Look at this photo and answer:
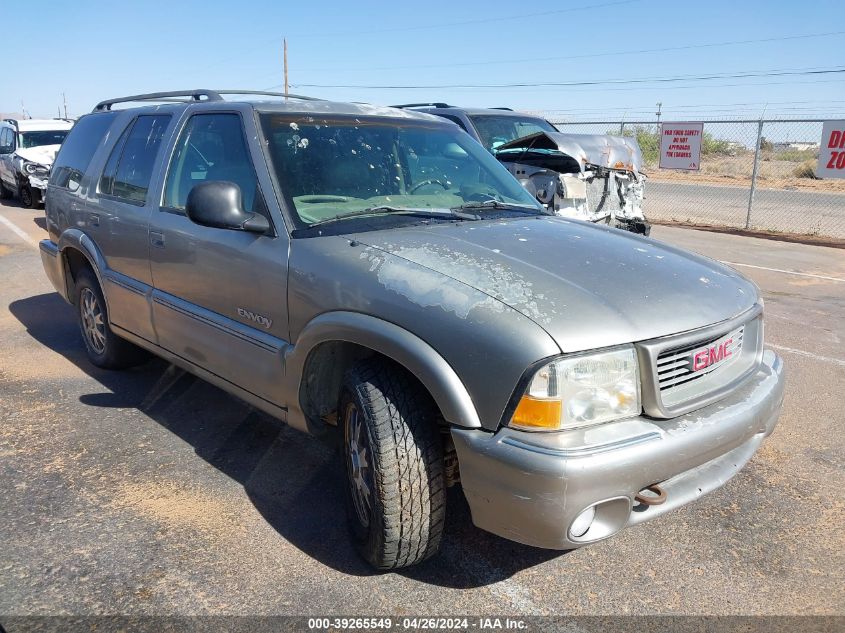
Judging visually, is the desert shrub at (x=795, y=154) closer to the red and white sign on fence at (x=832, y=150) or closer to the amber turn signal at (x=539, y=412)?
the red and white sign on fence at (x=832, y=150)

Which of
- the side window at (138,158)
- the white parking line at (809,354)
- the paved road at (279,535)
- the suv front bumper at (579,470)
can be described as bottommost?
the white parking line at (809,354)

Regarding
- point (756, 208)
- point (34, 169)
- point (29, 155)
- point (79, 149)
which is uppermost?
point (79, 149)

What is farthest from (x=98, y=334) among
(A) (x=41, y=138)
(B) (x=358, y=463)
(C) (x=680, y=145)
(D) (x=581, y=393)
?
(A) (x=41, y=138)

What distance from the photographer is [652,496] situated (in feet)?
8.44

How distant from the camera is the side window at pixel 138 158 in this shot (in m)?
4.21

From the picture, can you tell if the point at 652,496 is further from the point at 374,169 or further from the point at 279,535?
the point at 374,169

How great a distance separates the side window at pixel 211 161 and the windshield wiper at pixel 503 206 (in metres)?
1.04

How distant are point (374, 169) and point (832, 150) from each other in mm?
11758

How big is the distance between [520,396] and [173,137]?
2766mm

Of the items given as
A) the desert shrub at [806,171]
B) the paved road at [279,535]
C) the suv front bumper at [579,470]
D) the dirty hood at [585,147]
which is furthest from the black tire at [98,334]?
the desert shrub at [806,171]

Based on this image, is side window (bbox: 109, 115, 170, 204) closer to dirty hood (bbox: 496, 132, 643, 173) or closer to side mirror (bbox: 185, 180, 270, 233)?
side mirror (bbox: 185, 180, 270, 233)

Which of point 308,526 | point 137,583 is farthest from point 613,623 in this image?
point 137,583

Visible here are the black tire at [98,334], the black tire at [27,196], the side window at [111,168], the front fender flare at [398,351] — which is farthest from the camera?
the black tire at [27,196]

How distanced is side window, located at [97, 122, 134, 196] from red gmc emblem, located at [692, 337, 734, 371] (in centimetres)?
375
